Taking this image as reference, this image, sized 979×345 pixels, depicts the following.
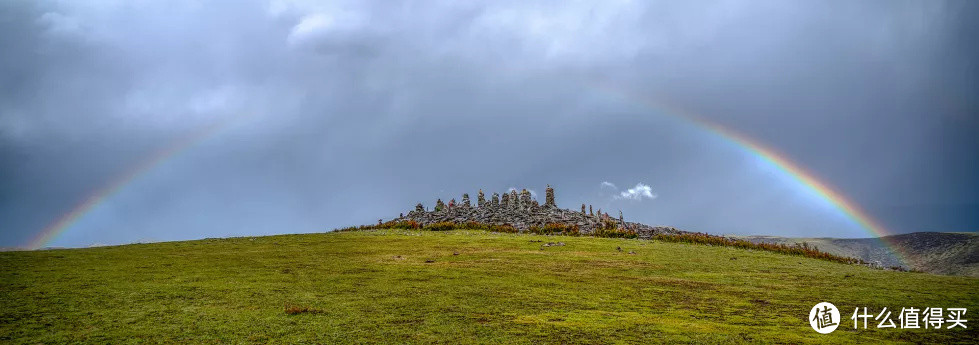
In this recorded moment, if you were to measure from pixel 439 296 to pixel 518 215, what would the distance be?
3906 centimetres

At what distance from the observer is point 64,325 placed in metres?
13.6

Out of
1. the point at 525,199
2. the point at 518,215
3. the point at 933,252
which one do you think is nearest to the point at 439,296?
the point at 518,215

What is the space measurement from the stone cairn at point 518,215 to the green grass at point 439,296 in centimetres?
1921

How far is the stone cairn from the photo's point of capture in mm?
51406

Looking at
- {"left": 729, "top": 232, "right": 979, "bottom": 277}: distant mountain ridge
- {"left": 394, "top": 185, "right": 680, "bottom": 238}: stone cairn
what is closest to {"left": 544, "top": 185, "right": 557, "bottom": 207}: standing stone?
{"left": 394, "top": 185, "right": 680, "bottom": 238}: stone cairn

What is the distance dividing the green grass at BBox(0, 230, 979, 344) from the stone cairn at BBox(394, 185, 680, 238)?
19215mm

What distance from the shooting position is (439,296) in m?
17.9

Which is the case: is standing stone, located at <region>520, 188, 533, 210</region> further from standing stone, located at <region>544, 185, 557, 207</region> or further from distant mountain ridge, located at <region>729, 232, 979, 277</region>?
distant mountain ridge, located at <region>729, 232, 979, 277</region>

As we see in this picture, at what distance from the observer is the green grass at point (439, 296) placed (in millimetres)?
12984

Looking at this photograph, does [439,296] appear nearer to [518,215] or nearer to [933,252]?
[518,215]

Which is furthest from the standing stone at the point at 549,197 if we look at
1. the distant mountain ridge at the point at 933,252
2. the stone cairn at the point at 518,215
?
the distant mountain ridge at the point at 933,252

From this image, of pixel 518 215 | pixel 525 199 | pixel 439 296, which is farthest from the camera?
pixel 525 199

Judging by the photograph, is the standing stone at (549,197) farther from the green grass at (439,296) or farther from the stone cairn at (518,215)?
the green grass at (439,296)

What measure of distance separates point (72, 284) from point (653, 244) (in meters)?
31.7
